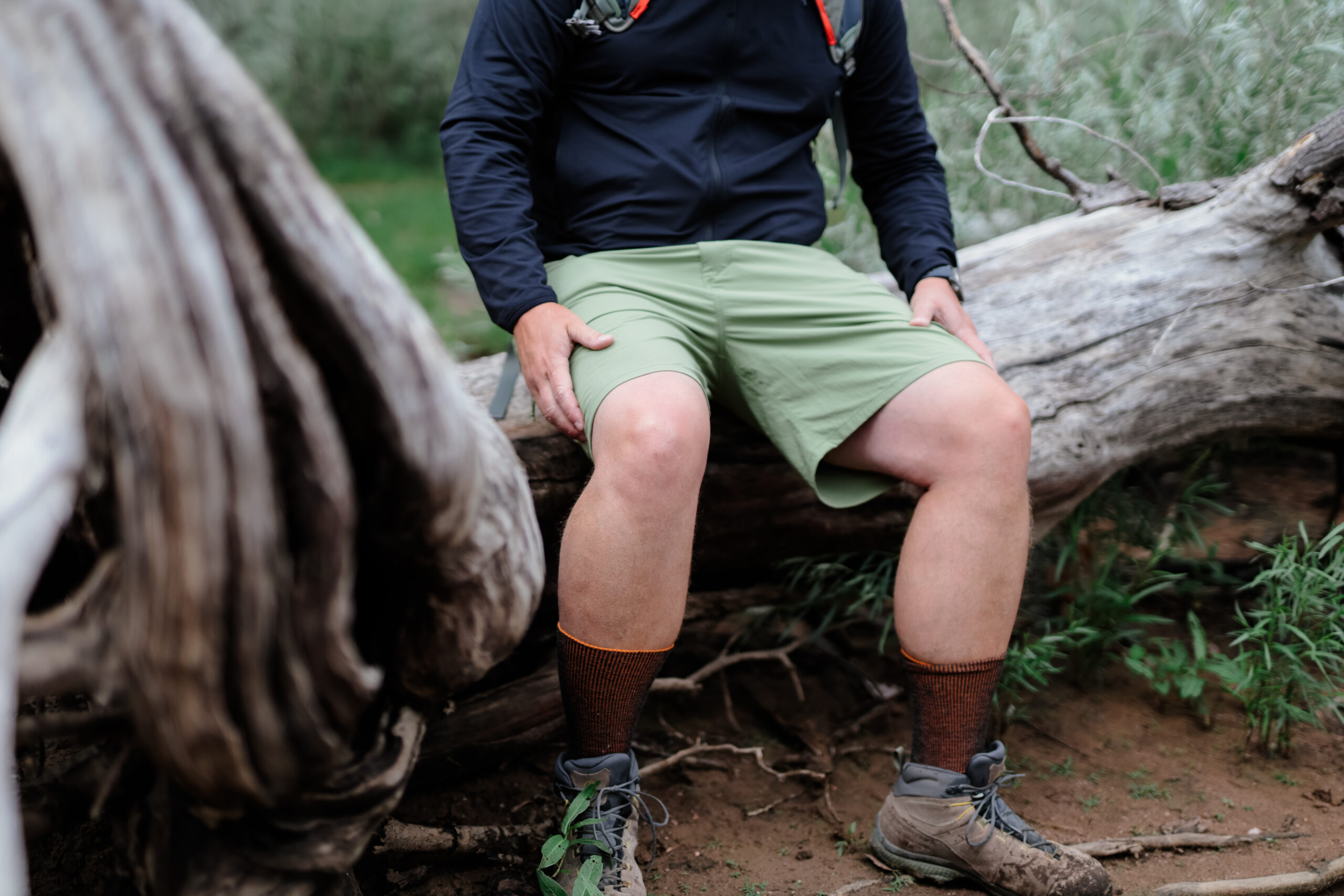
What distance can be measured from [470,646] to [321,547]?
328mm

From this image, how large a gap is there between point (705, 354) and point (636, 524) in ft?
1.75

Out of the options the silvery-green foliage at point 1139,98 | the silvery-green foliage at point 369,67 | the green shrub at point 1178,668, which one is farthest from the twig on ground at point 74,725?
the silvery-green foliage at point 369,67

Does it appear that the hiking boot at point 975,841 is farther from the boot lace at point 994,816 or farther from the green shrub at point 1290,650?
the green shrub at point 1290,650

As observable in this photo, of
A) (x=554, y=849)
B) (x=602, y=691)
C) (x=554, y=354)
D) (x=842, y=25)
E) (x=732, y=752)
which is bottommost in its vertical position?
(x=732, y=752)

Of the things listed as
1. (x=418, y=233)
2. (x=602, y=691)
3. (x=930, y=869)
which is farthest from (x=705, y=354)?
(x=418, y=233)

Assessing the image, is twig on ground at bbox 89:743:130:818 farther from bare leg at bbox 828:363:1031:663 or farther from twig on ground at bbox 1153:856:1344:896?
twig on ground at bbox 1153:856:1344:896

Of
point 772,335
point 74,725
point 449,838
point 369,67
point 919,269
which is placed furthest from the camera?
point 369,67

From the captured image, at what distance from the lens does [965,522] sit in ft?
6.08

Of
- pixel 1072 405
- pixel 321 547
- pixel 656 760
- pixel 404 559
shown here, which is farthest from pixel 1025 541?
pixel 321 547

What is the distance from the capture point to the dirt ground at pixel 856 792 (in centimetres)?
199

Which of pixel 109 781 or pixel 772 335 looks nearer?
pixel 109 781

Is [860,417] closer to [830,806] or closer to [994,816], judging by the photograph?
[994,816]

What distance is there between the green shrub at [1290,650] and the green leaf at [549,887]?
1606mm

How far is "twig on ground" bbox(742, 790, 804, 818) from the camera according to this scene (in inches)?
89.0
